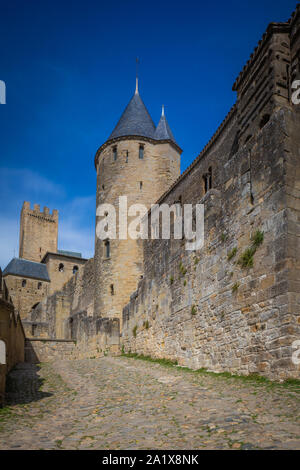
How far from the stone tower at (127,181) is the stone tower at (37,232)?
32.1 metres

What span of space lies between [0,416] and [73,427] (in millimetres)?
1200

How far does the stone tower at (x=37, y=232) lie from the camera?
60.2 metres

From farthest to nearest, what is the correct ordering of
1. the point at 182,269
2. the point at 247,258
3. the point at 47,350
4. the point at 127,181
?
the point at 127,181 < the point at 47,350 < the point at 182,269 < the point at 247,258

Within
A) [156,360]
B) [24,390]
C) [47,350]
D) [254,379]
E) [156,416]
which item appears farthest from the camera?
[47,350]

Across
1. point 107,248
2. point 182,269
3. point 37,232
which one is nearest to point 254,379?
point 182,269

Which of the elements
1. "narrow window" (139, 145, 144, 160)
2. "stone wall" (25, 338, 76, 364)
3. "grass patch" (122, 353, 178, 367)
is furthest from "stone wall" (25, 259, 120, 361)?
"narrow window" (139, 145, 144, 160)

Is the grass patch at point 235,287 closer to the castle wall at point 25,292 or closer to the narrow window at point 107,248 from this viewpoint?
the narrow window at point 107,248

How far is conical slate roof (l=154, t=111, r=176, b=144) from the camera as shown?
30095 mm

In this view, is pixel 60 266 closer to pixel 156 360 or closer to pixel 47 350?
pixel 47 350

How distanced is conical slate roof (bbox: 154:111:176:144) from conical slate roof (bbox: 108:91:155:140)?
36 cm

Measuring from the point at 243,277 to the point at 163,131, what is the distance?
76.4 ft

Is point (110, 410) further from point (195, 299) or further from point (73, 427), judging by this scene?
point (195, 299)

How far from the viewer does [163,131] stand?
30.7 meters
